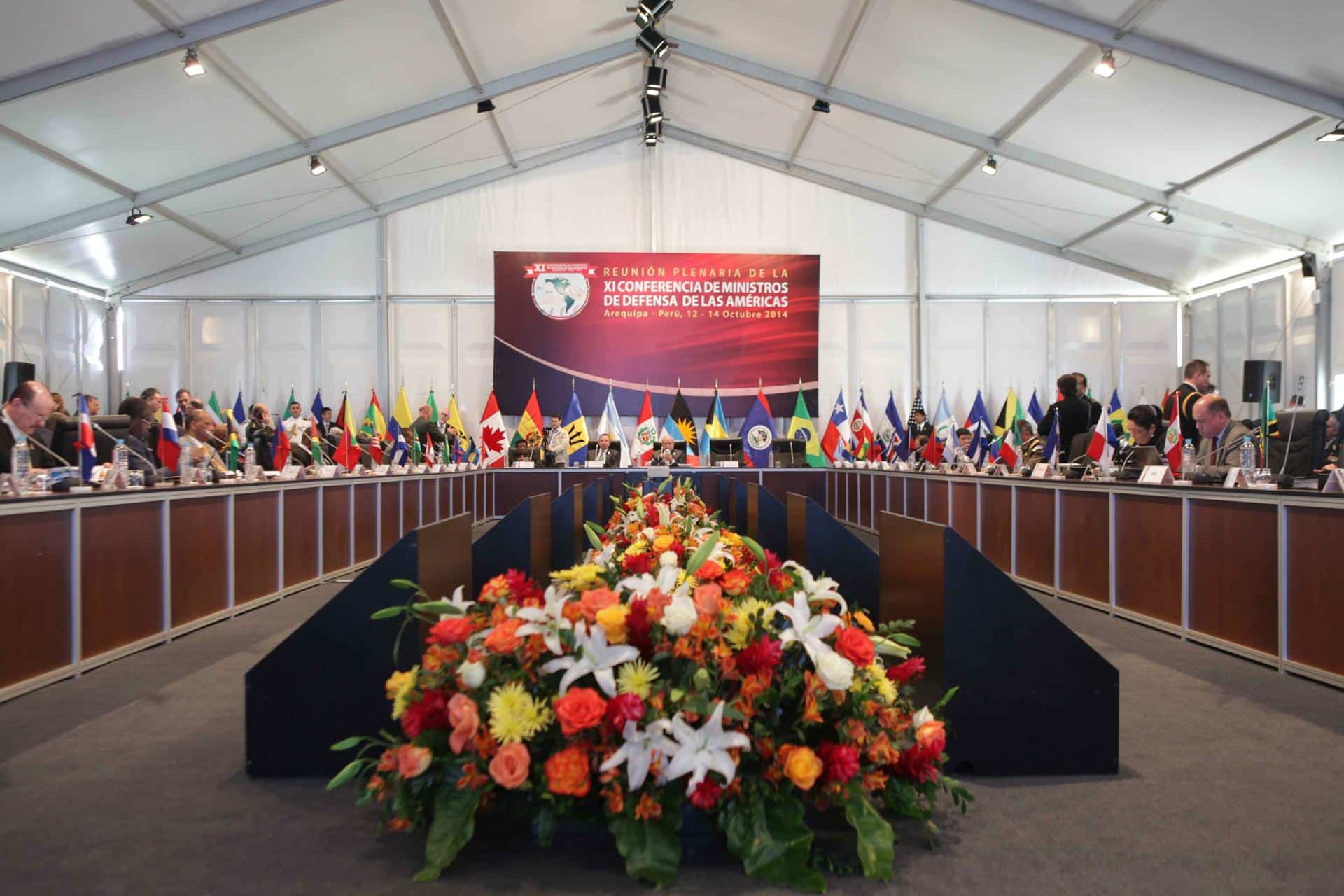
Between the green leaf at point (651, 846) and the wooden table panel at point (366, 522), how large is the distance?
17.1 feet

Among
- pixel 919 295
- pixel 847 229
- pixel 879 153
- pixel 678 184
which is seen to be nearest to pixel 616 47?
pixel 678 184

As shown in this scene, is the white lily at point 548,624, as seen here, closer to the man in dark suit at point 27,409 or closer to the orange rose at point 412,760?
the orange rose at point 412,760

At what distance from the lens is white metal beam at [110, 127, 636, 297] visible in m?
11.9

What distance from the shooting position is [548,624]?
147 centimetres

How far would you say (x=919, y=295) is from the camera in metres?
12.4

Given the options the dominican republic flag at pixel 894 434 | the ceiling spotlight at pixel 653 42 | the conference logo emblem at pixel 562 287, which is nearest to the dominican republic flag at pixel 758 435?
the dominican republic flag at pixel 894 434

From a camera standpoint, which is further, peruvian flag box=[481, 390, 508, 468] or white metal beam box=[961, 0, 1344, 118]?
peruvian flag box=[481, 390, 508, 468]

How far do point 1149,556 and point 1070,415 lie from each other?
108 inches

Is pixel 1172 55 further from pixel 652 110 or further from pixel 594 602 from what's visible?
pixel 594 602

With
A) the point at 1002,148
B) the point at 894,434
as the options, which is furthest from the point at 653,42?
the point at 894,434

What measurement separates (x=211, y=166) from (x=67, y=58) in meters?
2.59

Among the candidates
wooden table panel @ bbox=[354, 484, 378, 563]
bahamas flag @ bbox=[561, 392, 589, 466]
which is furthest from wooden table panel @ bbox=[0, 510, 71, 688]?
bahamas flag @ bbox=[561, 392, 589, 466]

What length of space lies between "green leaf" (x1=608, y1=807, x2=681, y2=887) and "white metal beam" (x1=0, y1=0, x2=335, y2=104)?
7.46 metres

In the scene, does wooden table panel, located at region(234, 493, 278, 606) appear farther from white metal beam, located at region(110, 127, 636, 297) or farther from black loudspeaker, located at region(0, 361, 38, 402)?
white metal beam, located at region(110, 127, 636, 297)
